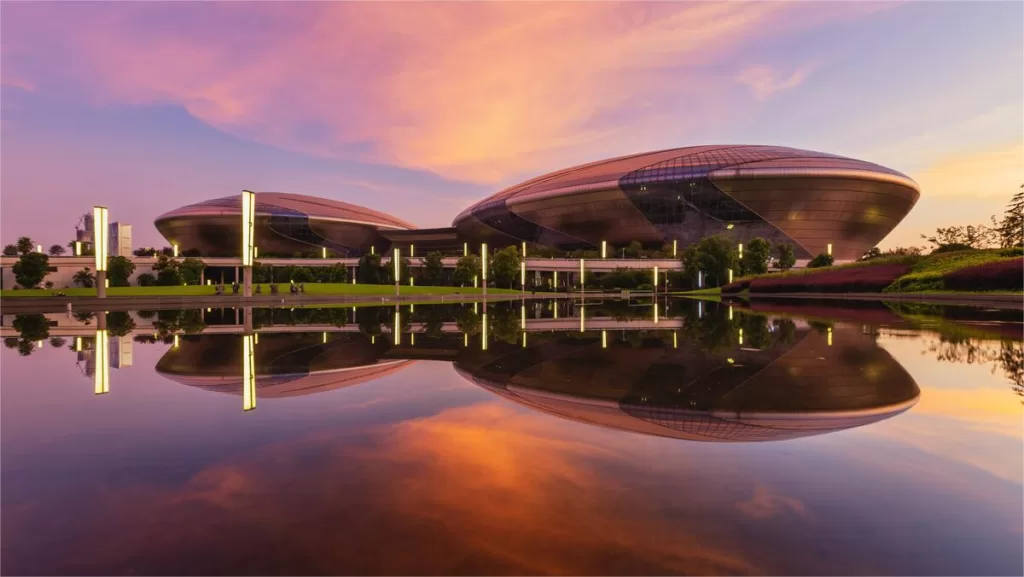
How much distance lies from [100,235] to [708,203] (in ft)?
226

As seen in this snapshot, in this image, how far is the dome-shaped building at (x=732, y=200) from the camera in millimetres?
74938

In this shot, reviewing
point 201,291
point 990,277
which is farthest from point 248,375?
point 201,291

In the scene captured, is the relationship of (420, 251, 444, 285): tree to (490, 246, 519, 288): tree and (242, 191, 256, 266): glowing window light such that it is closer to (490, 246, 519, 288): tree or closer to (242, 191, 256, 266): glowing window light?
(490, 246, 519, 288): tree

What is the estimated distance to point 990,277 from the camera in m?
26.5

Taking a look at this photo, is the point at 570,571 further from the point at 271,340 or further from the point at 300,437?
the point at 271,340

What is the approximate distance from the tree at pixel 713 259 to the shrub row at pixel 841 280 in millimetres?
12052

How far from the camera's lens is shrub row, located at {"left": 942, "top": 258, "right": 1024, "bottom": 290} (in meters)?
Result: 25.2

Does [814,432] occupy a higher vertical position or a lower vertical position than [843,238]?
lower

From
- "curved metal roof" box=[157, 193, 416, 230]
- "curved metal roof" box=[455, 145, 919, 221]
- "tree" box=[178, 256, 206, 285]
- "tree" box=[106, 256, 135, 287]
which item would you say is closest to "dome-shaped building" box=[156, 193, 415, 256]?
"curved metal roof" box=[157, 193, 416, 230]

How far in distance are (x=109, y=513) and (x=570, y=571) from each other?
2899 mm

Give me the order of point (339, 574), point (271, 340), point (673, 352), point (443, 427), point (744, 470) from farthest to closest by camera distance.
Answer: point (271, 340) < point (673, 352) < point (443, 427) < point (744, 470) < point (339, 574)

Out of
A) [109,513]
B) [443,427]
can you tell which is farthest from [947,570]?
[109,513]

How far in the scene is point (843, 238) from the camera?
82.8 metres

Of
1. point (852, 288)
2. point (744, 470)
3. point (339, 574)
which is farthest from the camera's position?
point (852, 288)
